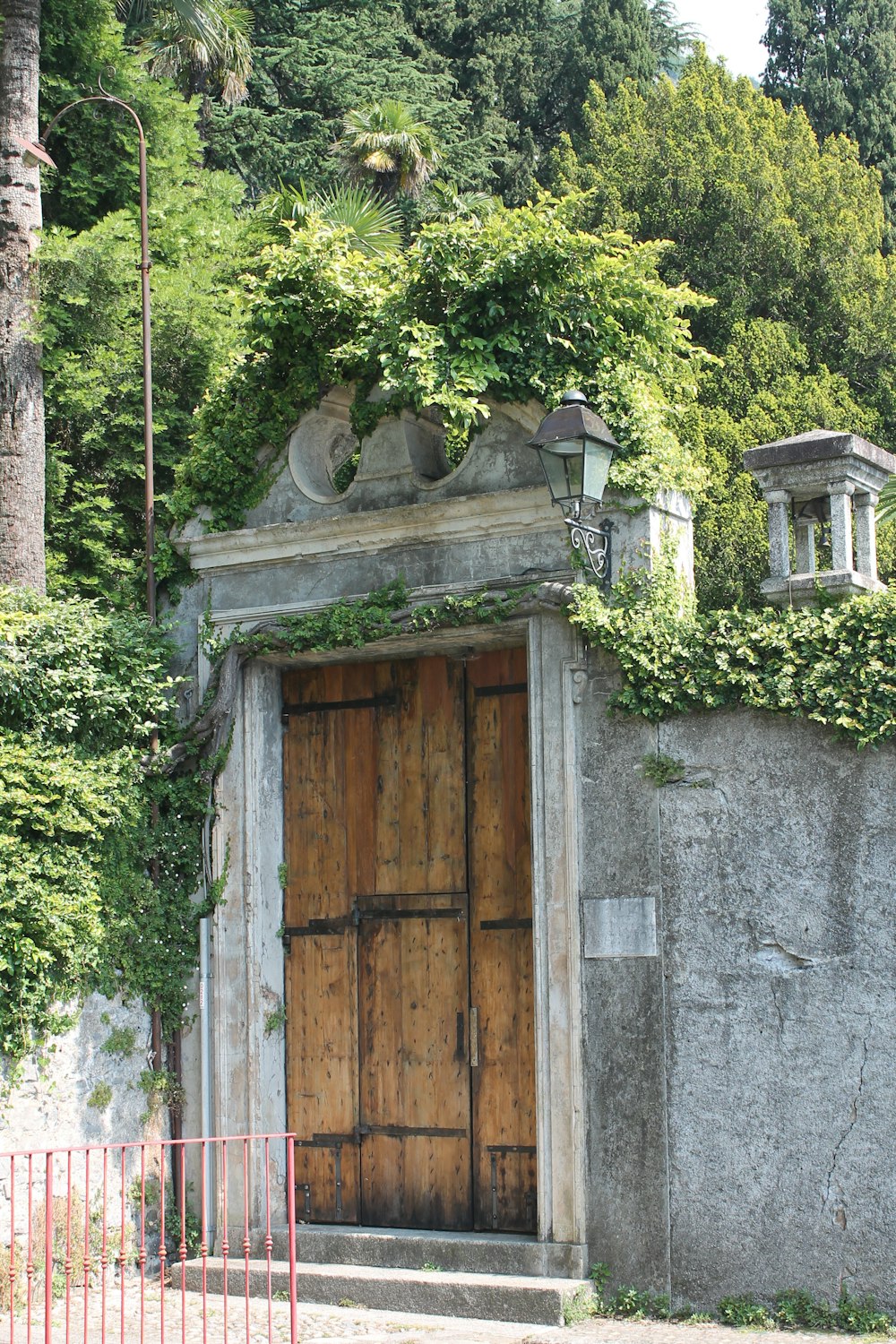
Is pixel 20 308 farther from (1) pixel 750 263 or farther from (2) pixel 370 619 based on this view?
(1) pixel 750 263

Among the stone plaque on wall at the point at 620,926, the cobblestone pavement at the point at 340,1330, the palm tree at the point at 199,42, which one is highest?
the palm tree at the point at 199,42

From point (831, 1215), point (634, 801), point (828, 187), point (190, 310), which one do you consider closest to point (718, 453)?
point (828, 187)

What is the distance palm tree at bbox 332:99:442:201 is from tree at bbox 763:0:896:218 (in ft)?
24.1

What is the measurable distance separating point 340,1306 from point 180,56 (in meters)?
16.1

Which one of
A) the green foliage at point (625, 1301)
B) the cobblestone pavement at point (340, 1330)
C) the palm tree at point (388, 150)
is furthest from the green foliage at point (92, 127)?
the green foliage at point (625, 1301)

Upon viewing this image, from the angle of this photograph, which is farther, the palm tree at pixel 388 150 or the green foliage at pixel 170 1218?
the palm tree at pixel 388 150

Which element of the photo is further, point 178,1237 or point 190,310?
point 190,310

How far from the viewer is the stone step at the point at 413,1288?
22.4ft

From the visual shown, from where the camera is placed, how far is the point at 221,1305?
7.52 meters

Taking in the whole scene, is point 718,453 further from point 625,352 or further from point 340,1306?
point 340,1306

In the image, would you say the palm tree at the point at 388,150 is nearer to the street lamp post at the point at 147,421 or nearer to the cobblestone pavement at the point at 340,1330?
the street lamp post at the point at 147,421

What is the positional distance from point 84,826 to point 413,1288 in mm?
2790

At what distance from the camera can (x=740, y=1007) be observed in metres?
6.80

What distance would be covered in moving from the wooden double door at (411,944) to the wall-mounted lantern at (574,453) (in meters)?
1.23
